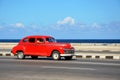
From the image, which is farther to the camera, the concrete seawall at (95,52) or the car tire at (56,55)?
the concrete seawall at (95,52)

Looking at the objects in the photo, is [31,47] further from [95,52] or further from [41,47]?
[95,52]

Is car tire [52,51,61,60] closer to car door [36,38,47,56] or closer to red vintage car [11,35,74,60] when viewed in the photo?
Answer: red vintage car [11,35,74,60]

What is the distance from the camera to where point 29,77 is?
14.1m

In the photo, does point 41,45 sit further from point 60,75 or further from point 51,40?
point 60,75

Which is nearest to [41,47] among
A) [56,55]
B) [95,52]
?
[56,55]

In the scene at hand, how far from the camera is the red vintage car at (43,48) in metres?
23.8

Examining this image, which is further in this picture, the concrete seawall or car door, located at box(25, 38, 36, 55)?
the concrete seawall

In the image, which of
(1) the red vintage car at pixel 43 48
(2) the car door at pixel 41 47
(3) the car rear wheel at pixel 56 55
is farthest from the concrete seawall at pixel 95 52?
(2) the car door at pixel 41 47

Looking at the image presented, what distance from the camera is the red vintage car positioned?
23766 millimetres

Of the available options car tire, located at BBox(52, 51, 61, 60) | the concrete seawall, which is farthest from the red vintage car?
the concrete seawall

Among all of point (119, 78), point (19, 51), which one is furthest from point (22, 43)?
point (119, 78)

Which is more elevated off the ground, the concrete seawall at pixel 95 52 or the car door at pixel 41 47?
the car door at pixel 41 47

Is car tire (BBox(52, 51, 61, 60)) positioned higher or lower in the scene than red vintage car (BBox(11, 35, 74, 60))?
lower

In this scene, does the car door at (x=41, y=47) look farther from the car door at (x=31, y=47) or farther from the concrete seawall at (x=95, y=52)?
the concrete seawall at (x=95, y=52)
